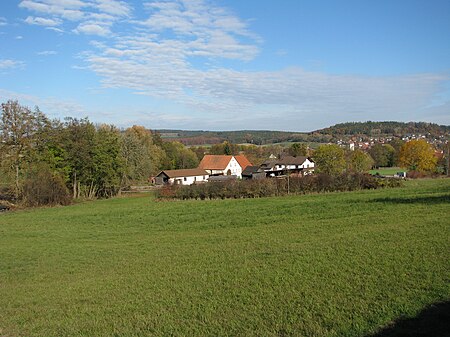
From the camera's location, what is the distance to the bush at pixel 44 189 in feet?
131

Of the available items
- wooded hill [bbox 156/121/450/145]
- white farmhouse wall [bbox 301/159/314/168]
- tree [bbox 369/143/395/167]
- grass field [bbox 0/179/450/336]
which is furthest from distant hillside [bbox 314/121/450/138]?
grass field [bbox 0/179/450/336]

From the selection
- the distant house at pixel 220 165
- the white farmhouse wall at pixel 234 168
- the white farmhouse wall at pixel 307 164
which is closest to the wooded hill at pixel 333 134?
the white farmhouse wall at pixel 234 168

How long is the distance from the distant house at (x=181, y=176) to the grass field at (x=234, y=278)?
Result: 167 ft

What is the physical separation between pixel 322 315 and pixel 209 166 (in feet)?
260

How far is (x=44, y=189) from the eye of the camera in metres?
40.7

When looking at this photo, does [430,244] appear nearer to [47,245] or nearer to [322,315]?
[322,315]

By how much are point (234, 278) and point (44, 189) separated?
3533cm

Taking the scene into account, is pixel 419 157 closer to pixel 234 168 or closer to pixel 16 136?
pixel 234 168

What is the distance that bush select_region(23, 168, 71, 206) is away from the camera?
131ft

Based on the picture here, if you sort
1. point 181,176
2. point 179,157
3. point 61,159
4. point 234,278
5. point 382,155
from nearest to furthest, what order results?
1. point 234,278
2. point 61,159
3. point 181,176
4. point 179,157
5. point 382,155

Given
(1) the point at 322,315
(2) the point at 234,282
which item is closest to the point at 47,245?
(2) the point at 234,282

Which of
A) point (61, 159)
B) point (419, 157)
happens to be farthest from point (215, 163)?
point (61, 159)

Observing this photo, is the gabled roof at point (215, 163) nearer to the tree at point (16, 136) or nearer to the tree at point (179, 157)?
the tree at point (179, 157)

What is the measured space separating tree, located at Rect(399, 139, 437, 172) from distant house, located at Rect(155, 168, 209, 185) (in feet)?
121
